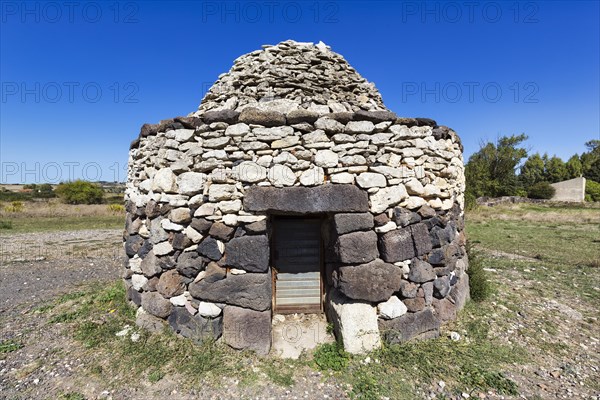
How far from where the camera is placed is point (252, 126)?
3699 millimetres

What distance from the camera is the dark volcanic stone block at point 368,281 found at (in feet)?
12.2

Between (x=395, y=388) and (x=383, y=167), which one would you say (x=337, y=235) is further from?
(x=395, y=388)

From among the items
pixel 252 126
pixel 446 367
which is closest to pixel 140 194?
pixel 252 126

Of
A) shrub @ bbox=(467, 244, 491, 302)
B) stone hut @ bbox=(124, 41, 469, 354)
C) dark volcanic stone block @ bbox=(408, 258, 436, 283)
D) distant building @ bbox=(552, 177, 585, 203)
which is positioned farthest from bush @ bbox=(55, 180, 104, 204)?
distant building @ bbox=(552, 177, 585, 203)

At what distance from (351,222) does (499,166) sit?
4653cm

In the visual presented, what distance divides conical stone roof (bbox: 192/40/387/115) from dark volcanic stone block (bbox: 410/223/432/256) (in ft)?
7.09

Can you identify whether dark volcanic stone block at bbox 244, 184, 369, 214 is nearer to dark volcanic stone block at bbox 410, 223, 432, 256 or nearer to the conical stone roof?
dark volcanic stone block at bbox 410, 223, 432, 256

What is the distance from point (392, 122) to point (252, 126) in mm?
1912

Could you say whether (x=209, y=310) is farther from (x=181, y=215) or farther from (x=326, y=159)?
(x=326, y=159)

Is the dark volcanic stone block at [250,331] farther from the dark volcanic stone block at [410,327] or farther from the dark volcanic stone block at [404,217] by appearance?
the dark volcanic stone block at [404,217]

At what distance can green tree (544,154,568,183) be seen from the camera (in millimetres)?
44750

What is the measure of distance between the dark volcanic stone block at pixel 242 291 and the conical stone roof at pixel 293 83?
2589 millimetres

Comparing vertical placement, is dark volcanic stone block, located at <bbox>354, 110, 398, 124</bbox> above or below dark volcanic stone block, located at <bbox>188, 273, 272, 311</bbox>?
above

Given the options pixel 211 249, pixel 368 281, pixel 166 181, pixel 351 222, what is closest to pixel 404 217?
pixel 351 222
